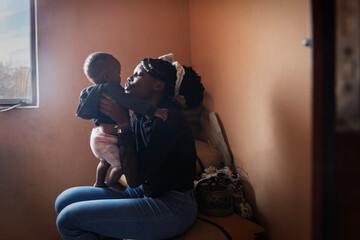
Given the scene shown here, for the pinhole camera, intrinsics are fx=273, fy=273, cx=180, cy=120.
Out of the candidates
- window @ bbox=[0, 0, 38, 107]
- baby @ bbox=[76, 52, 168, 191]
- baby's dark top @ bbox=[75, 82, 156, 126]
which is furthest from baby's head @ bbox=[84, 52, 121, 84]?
window @ bbox=[0, 0, 38, 107]

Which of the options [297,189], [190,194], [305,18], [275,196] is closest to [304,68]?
[305,18]

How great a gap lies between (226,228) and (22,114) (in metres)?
1.62

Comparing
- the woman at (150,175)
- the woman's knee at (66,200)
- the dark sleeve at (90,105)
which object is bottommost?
the woman's knee at (66,200)

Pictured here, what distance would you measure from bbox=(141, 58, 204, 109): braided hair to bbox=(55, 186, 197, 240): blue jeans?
54 cm

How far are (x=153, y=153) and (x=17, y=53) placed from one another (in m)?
1.46

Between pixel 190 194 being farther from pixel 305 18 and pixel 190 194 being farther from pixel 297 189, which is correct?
pixel 305 18

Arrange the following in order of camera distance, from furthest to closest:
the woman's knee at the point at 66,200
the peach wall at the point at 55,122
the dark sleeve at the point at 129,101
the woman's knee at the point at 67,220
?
the peach wall at the point at 55,122 < the woman's knee at the point at 66,200 < the dark sleeve at the point at 129,101 < the woman's knee at the point at 67,220

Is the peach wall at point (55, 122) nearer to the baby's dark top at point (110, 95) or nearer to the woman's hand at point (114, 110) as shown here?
the baby's dark top at point (110, 95)

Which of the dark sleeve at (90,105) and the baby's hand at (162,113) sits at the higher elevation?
the dark sleeve at (90,105)

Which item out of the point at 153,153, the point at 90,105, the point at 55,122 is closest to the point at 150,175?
the point at 153,153

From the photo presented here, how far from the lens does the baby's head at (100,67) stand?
1534 mm

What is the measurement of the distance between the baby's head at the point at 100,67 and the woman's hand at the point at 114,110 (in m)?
0.19

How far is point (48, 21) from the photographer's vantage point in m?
2.04

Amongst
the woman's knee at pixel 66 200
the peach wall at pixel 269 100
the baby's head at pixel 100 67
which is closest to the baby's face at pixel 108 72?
the baby's head at pixel 100 67
